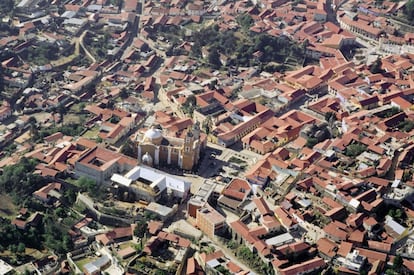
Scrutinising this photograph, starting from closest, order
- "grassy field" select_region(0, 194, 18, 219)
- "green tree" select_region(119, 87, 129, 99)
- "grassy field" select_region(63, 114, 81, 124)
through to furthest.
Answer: "grassy field" select_region(0, 194, 18, 219), "grassy field" select_region(63, 114, 81, 124), "green tree" select_region(119, 87, 129, 99)

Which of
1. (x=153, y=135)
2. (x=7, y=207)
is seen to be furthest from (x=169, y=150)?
(x=7, y=207)

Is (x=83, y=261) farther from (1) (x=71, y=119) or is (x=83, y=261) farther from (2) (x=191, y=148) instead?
(1) (x=71, y=119)

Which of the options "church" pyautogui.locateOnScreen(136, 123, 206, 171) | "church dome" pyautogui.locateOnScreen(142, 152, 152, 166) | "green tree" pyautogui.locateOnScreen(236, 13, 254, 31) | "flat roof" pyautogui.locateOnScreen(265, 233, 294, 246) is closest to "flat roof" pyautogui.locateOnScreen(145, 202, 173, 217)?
"church dome" pyautogui.locateOnScreen(142, 152, 152, 166)

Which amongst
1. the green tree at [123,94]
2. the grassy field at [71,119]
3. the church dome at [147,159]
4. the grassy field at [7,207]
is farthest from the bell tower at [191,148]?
the green tree at [123,94]

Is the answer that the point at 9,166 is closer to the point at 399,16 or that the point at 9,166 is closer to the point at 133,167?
the point at 133,167

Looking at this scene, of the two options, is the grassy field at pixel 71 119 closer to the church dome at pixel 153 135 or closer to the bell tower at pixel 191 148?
the church dome at pixel 153 135

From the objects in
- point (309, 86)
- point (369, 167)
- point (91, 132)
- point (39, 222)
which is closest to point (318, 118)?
point (309, 86)

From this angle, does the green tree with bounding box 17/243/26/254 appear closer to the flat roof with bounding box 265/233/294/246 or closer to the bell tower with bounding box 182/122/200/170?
the bell tower with bounding box 182/122/200/170
